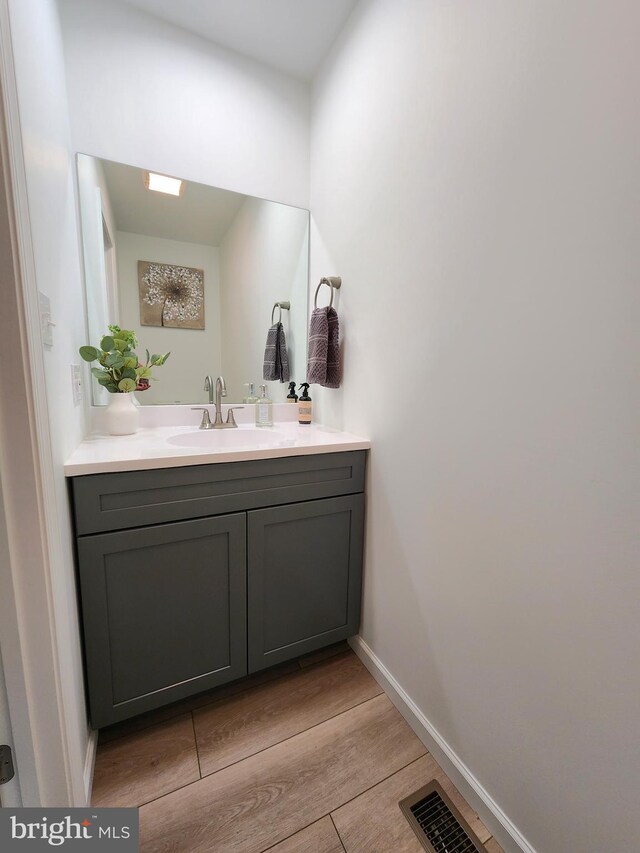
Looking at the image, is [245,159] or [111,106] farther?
[245,159]

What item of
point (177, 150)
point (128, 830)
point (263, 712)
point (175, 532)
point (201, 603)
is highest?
point (177, 150)

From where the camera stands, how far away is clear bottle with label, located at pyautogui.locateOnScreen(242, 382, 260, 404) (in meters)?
1.79

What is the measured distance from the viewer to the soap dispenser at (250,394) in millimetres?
1783

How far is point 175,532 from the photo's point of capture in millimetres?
1097

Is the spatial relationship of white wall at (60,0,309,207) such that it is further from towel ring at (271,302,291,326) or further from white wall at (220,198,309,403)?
towel ring at (271,302,291,326)

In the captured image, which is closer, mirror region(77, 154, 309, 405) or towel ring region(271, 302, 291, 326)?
mirror region(77, 154, 309, 405)

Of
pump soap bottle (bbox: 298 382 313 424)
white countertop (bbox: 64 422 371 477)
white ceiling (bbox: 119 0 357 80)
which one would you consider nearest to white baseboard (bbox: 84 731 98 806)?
white countertop (bbox: 64 422 371 477)

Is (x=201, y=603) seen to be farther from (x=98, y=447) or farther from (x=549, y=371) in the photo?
(x=549, y=371)

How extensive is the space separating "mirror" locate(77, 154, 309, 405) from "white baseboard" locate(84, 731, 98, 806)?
3.71 feet

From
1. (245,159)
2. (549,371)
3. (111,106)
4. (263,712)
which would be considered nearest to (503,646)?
(549,371)

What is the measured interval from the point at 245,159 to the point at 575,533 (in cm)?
191

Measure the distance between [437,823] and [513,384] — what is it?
3.84ft

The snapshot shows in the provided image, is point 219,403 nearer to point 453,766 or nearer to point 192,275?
point 192,275

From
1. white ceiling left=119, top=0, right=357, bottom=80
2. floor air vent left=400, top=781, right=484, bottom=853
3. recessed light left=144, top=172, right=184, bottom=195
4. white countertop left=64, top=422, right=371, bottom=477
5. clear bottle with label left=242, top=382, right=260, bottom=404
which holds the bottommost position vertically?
floor air vent left=400, top=781, right=484, bottom=853
